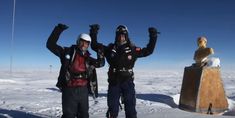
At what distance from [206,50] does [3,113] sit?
5256 mm

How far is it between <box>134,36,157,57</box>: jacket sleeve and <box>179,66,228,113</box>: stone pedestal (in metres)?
3.69

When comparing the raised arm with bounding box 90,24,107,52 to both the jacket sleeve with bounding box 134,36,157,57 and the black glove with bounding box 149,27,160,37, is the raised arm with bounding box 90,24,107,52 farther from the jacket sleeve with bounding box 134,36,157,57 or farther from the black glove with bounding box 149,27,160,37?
the black glove with bounding box 149,27,160,37

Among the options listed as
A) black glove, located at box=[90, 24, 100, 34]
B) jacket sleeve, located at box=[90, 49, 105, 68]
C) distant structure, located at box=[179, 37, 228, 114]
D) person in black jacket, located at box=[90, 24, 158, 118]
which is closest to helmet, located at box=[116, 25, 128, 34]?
person in black jacket, located at box=[90, 24, 158, 118]

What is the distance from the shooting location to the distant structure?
33.1 feet

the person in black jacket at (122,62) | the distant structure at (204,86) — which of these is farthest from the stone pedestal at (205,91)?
the person in black jacket at (122,62)

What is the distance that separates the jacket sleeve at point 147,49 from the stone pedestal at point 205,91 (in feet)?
12.1

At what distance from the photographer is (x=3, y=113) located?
8492 mm

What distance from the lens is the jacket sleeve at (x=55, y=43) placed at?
586 cm

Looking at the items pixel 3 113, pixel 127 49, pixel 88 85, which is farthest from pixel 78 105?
pixel 3 113

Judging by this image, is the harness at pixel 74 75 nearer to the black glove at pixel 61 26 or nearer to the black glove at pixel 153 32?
the black glove at pixel 61 26

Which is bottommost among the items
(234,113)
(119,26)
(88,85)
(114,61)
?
(234,113)

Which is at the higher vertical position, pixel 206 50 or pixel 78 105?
pixel 206 50

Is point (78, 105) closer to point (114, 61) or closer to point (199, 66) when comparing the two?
point (114, 61)

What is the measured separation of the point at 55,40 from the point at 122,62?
131 cm
